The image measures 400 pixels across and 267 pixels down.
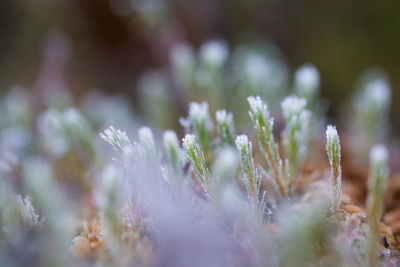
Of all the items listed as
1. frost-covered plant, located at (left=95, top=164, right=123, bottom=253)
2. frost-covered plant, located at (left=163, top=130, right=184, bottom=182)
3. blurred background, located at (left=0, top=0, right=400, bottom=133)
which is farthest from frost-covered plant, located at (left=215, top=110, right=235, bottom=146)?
blurred background, located at (left=0, top=0, right=400, bottom=133)

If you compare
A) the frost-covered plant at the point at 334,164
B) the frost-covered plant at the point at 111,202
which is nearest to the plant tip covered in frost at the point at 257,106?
the frost-covered plant at the point at 334,164

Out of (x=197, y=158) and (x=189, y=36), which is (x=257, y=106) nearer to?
(x=197, y=158)

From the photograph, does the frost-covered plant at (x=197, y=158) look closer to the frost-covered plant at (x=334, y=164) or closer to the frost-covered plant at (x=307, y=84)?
the frost-covered plant at (x=334, y=164)

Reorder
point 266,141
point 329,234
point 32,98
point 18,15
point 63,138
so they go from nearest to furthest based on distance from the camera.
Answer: point 329,234 → point 266,141 → point 63,138 → point 32,98 → point 18,15

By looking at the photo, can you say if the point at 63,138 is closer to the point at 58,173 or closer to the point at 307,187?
the point at 58,173

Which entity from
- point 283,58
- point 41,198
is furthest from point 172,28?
point 41,198
